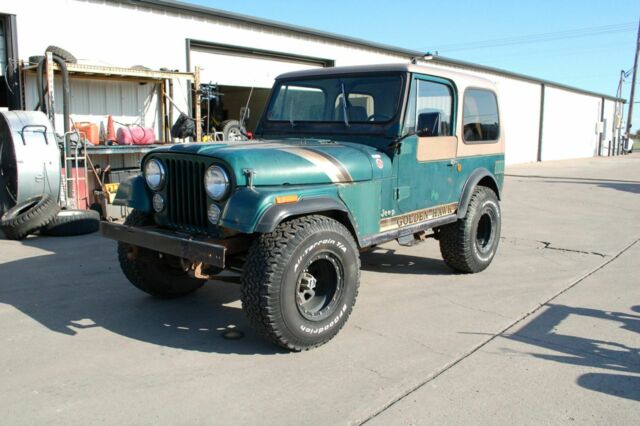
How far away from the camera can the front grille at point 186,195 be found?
12.7 feet

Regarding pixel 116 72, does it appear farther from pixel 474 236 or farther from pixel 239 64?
pixel 474 236

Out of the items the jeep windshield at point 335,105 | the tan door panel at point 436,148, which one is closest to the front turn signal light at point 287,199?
the jeep windshield at point 335,105

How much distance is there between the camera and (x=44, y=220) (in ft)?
24.5

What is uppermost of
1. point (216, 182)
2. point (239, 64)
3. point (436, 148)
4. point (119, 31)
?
point (119, 31)

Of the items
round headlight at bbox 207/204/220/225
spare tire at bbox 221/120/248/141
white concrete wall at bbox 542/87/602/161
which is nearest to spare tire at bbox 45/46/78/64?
spare tire at bbox 221/120/248/141

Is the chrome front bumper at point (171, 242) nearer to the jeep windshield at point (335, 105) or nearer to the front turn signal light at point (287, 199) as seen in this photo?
the front turn signal light at point (287, 199)

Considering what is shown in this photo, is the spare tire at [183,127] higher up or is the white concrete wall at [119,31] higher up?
the white concrete wall at [119,31]

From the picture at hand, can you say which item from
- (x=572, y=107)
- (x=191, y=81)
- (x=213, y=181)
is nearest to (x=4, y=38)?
(x=191, y=81)

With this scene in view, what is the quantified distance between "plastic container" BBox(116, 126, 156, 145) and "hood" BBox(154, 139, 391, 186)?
666cm

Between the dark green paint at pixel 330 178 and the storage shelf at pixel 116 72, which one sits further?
the storage shelf at pixel 116 72

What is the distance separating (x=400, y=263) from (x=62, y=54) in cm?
686

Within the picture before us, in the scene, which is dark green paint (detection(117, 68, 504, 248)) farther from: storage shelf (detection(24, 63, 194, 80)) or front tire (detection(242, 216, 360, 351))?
storage shelf (detection(24, 63, 194, 80))

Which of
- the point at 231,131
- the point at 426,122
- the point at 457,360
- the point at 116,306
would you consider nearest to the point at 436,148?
the point at 426,122

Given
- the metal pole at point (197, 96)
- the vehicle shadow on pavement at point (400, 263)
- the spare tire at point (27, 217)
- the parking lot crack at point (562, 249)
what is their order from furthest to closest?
the metal pole at point (197, 96) < the spare tire at point (27, 217) < the parking lot crack at point (562, 249) < the vehicle shadow on pavement at point (400, 263)
